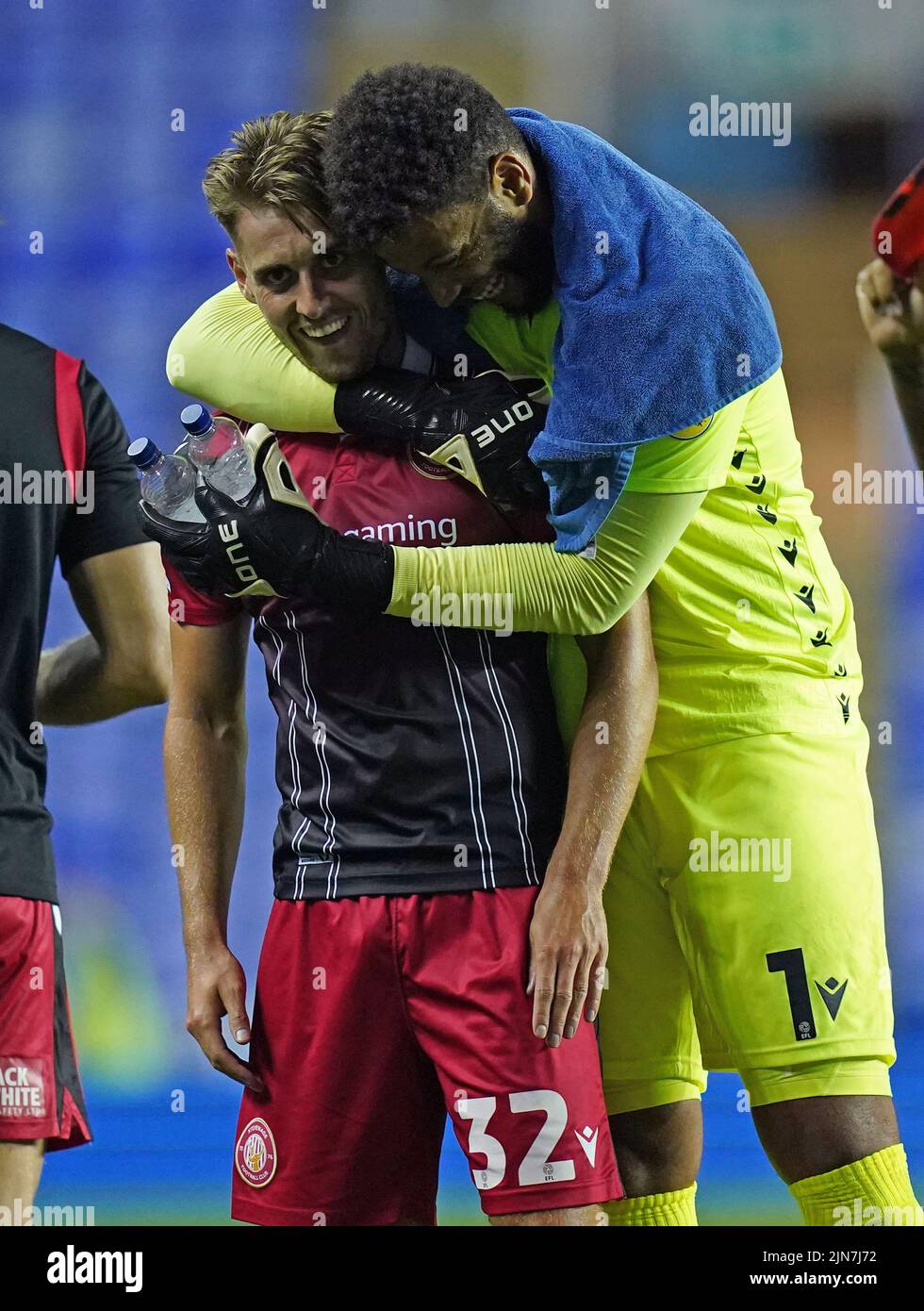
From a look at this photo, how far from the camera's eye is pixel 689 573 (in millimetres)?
1803

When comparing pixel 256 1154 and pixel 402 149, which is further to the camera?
pixel 256 1154

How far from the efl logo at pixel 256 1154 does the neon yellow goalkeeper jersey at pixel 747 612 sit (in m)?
0.64

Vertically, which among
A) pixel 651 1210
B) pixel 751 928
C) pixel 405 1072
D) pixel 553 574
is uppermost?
pixel 553 574

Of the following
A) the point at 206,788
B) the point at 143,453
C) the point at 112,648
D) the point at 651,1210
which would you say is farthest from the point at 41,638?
the point at 651,1210

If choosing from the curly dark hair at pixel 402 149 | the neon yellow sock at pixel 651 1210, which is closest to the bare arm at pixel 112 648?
the curly dark hair at pixel 402 149

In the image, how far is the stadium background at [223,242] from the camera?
2.32 metres

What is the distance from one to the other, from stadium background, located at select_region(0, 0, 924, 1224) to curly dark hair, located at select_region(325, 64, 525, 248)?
2.69ft

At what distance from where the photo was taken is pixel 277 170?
1.63m

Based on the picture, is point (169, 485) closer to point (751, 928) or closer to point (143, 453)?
point (143, 453)

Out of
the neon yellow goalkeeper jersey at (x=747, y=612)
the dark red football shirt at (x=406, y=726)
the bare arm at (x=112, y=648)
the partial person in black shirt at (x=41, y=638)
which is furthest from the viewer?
the bare arm at (x=112, y=648)

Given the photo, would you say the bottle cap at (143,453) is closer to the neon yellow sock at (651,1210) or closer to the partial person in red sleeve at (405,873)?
the partial person in red sleeve at (405,873)

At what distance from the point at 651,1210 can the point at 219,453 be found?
105 cm

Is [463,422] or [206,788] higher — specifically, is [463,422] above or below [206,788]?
above

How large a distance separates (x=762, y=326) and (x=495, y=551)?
40 centimetres
